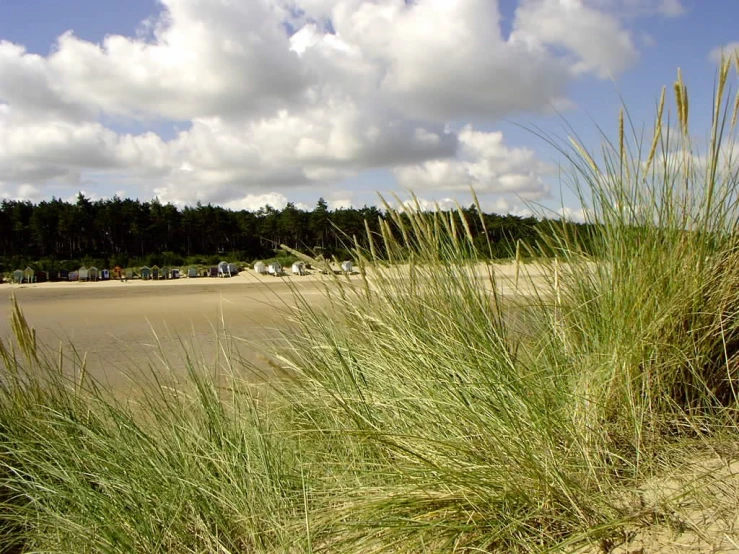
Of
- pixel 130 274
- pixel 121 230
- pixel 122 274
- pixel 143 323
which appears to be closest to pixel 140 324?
pixel 143 323

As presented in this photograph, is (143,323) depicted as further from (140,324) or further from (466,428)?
(466,428)

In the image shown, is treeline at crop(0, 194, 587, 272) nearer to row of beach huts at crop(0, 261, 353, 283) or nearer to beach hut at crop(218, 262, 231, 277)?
row of beach huts at crop(0, 261, 353, 283)

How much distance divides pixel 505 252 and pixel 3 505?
2.77 m

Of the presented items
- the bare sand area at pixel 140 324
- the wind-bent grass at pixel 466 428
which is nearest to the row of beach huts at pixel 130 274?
the bare sand area at pixel 140 324

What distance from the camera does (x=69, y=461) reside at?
7.64 ft

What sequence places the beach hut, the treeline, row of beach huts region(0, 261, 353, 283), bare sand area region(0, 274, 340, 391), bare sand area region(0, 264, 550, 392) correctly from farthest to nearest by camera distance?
the treeline
the beach hut
row of beach huts region(0, 261, 353, 283)
bare sand area region(0, 274, 340, 391)
bare sand area region(0, 264, 550, 392)

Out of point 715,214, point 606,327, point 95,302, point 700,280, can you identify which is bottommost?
point 95,302

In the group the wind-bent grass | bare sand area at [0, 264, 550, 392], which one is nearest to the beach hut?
bare sand area at [0, 264, 550, 392]

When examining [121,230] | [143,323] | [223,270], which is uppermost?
[121,230]

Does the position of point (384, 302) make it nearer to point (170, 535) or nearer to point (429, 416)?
point (429, 416)

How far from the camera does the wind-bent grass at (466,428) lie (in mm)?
1491

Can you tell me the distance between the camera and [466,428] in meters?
1.73

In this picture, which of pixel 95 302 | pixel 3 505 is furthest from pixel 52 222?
pixel 3 505

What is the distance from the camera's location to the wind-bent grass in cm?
149
